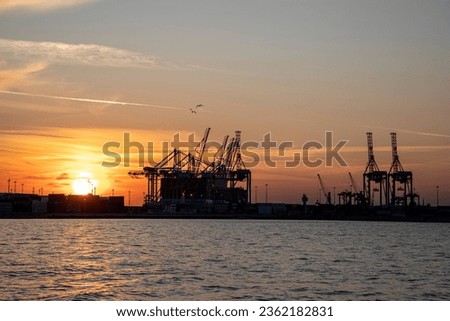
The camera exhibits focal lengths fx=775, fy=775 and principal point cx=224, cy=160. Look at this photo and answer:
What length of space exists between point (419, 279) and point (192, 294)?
1208 cm

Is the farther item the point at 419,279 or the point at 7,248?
the point at 7,248

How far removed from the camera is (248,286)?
3303cm

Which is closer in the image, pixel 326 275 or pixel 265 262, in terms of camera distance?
pixel 326 275

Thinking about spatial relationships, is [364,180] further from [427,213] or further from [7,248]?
[7,248]

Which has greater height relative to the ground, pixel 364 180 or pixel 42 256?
pixel 364 180

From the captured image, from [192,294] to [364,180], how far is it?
152 m

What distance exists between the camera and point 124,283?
3416 centimetres
